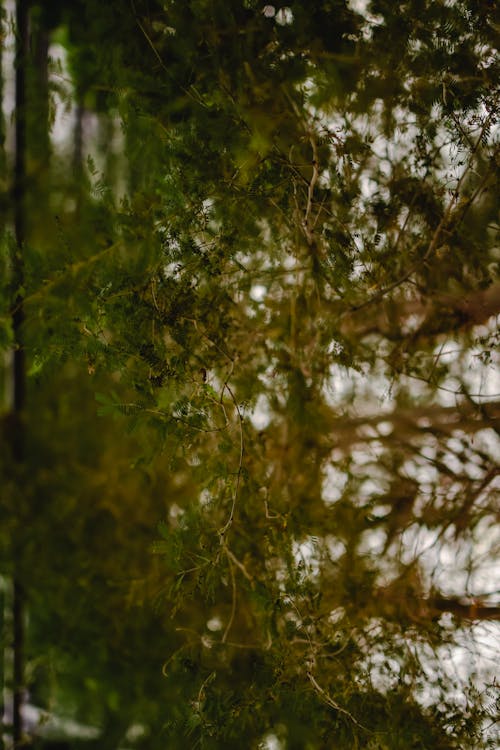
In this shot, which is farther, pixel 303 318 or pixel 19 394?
pixel 19 394

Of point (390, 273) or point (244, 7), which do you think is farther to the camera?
point (390, 273)

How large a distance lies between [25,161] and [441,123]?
1.53 m

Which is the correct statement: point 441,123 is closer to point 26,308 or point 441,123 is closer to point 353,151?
point 353,151

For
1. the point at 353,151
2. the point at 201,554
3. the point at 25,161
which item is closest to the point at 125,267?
the point at 353,151

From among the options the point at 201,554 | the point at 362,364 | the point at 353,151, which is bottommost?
the point at 201,554

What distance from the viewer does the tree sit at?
0.95m

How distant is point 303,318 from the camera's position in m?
1.24

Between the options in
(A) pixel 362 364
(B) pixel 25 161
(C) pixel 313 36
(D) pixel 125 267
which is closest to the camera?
(C) pixel 313 36

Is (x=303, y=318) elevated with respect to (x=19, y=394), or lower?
lower

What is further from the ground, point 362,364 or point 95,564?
point 362,364

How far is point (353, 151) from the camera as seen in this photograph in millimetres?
971

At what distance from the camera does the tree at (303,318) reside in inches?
37.5

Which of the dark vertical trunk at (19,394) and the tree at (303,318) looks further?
the dark vertical trunk at (19,394)

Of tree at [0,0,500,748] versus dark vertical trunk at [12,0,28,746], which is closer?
tree at [0,0,500,748]
